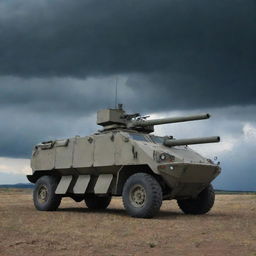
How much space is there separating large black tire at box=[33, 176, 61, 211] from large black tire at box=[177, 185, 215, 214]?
424cm

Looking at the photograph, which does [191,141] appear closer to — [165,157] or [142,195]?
[165,157]

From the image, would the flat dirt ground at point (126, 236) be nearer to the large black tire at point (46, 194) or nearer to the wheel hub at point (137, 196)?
the wheel hub at point (137, 196)

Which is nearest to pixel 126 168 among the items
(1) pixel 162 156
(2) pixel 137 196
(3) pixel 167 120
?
(2) pixel 137 196

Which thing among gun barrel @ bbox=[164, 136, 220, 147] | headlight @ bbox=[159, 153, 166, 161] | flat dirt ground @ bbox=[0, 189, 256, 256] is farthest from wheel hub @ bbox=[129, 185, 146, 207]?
gun barrel @ bbox=[164, 136, 220, 147]

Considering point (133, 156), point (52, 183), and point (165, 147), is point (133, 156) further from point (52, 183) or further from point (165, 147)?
point (52, 183)

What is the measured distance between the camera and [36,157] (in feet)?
54.7

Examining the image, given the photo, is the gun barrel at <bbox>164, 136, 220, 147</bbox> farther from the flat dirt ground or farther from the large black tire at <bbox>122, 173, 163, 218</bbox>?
the flat dirt ground

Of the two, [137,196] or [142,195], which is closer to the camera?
[142,195]

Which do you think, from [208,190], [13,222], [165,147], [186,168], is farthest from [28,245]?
[208,190]

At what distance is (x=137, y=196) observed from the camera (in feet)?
42.2

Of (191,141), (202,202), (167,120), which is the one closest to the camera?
(191,141)

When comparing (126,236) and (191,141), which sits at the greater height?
(191,141)

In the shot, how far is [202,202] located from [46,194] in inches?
201

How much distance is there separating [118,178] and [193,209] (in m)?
2.69
